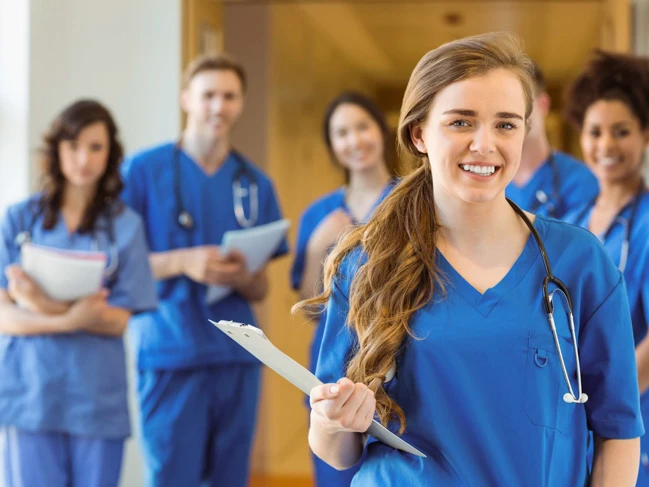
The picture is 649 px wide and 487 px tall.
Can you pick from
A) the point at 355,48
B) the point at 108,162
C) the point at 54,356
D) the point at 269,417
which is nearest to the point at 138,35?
the point at 108,162

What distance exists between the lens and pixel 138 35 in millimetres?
3471

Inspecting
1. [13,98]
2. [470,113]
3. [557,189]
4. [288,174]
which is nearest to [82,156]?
[13,98]

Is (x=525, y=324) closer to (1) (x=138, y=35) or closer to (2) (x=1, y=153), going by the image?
(2) (x=1, y=153)

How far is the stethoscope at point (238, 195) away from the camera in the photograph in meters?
2.74

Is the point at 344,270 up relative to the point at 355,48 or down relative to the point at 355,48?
down

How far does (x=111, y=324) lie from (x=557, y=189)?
122 centimetres

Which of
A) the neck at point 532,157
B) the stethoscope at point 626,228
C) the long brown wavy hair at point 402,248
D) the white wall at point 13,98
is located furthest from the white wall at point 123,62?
the long brown wavy hair at point 402,248

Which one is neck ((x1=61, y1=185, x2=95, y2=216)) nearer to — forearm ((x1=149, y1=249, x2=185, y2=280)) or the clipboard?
forearm ((x1=149, y1=249, x2=185, y2=280))

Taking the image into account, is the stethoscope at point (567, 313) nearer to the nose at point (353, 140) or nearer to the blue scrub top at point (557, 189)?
the blue scrub top at point (557, 189)

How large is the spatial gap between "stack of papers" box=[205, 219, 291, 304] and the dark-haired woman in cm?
87

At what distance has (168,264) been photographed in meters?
2.66

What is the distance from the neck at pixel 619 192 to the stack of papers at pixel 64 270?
3.96ft

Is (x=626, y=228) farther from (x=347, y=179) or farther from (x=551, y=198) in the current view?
(x=347, y=179)

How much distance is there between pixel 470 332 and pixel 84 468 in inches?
56.4
